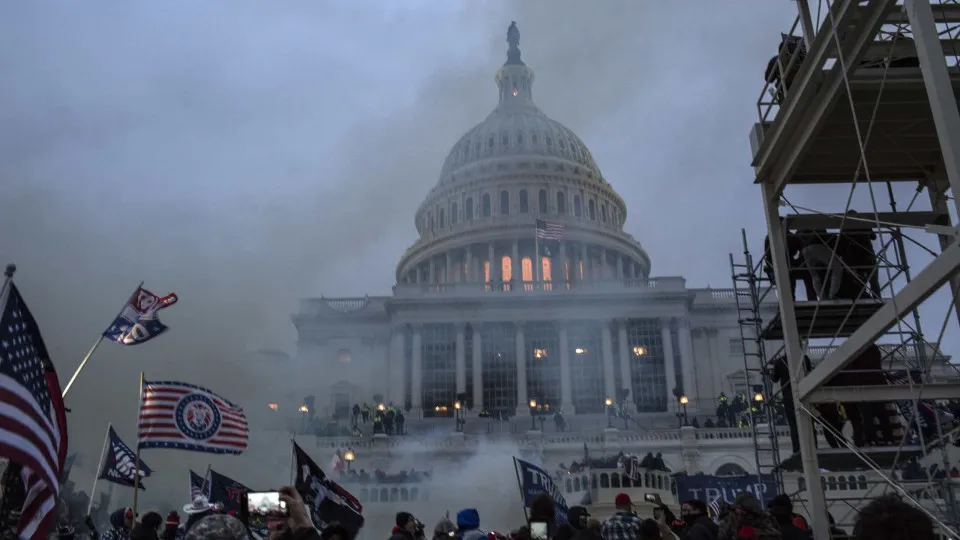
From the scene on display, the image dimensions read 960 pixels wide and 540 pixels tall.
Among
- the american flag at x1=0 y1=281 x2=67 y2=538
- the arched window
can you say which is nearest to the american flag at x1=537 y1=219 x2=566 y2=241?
the arched window

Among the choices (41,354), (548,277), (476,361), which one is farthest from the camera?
(548,277)

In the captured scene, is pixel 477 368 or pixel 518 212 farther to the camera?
pixel 518 212

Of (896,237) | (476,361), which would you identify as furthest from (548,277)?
(896,237)

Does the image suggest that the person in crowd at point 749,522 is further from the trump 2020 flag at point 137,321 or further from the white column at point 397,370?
the white column at point 397,370

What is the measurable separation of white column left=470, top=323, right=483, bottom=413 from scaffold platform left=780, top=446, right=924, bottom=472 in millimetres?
49486

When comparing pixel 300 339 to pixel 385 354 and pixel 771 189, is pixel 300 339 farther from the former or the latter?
pixel 771 189

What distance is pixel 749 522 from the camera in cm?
652

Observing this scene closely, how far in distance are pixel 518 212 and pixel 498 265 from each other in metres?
8.56

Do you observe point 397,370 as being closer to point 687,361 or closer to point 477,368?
point 477,368

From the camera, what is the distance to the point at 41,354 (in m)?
8.30

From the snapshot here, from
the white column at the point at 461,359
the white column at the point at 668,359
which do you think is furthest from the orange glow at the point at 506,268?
the white column at the point at 668,359

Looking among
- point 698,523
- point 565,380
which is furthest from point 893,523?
point 565,380

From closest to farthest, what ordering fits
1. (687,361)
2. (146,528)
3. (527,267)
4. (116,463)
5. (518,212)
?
(146,528), (116,463), (687,361), (527,267), (518,212)

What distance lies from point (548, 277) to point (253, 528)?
70.6m
